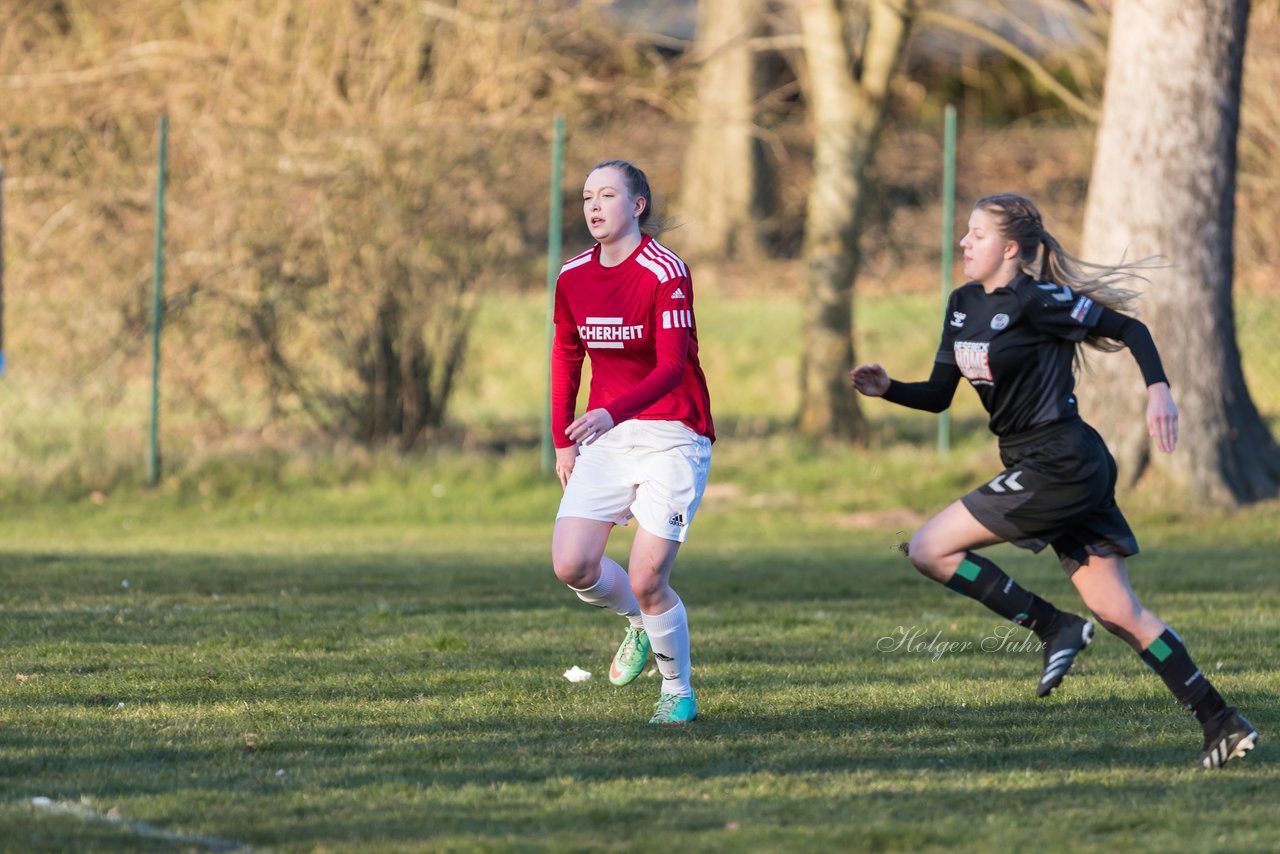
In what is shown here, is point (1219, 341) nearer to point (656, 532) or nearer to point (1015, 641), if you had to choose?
point (1015, 641)

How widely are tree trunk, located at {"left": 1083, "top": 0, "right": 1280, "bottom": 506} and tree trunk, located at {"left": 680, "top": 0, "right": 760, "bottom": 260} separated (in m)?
3.74

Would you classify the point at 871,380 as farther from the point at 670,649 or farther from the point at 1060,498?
the point at 670,649

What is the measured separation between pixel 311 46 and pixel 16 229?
119 inches

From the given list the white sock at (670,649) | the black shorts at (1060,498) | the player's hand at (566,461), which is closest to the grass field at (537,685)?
the white sock at (670,649)

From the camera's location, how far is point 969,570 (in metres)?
5.89

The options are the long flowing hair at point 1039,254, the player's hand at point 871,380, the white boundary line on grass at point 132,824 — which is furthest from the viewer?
the player's hand at point 871,380

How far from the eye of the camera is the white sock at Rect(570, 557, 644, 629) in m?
6.50

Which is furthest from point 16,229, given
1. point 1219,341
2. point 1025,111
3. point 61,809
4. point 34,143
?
point 1025,111

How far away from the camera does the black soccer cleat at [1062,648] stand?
5.67 m

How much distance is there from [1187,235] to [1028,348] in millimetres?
8183

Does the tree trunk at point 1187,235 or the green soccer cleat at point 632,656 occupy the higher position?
the tree trunk at point 1187,235

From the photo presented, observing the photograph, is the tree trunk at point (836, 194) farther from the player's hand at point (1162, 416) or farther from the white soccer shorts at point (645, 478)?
the player's hand at point (1162, 416)

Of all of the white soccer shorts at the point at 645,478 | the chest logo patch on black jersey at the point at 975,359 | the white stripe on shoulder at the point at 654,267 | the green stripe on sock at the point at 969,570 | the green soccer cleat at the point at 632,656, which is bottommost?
the green soccer cleat at the point at 632,656

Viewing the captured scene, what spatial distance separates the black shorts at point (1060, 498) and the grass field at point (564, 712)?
0.67 metres
